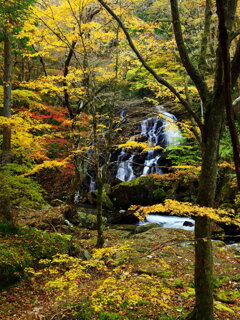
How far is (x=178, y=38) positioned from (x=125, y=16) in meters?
5.19

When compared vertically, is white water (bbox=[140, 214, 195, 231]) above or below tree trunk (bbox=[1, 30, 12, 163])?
below

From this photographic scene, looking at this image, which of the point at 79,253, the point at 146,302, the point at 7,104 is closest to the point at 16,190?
the point at 79,253

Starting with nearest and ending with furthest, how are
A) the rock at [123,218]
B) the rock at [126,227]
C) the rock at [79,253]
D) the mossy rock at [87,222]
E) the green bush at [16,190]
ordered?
the green bush at [16,190] → the rock at [79,253] → the mossy rock at [87,222] → the rock at [126,227] → the rock at [123,218]

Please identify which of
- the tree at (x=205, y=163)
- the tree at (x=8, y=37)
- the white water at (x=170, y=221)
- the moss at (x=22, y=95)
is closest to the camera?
the tree at (x=205, y=163)


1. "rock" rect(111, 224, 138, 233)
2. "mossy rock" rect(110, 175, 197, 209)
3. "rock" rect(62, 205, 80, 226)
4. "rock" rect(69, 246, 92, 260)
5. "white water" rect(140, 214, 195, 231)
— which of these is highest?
"mossy rock" rect(110, 175, 197, 209)

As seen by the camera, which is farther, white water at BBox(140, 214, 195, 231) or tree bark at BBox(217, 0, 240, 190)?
white water at BBox(140, 214, 195, 231)

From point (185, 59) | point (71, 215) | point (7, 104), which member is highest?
point (7, 104)

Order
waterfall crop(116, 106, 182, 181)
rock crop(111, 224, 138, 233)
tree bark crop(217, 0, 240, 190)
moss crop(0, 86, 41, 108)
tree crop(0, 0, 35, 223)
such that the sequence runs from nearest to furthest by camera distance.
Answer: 1. tree bark crop(217, 0, 240, 190)
2. tree crop(0, 0, 35, 223)
3. moss crop(0, 86, 41, 108)
4. rock crop(111, 224, 138, 233)
5. waterfall crop(116, 106, 182, 181)

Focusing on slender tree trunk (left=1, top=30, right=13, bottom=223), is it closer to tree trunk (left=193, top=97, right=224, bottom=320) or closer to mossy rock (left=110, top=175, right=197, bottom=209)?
tree trunk (left=193, top=97, right=224, bottom=320)

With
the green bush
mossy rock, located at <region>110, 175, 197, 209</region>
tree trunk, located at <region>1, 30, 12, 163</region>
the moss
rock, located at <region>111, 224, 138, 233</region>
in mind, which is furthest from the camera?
mossy rock, located at <region>110, 175, 197, 209</region>

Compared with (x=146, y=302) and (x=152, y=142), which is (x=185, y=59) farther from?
(x=152, y=142)

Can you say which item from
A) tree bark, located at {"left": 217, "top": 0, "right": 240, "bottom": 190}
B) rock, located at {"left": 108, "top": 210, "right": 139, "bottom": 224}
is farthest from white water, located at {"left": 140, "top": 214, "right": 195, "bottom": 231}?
tree bark, located at {"left": 217, "top": 0, "right": 240, "bottom": 190}

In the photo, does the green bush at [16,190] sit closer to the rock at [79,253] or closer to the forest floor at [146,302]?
the rock at [79,253]

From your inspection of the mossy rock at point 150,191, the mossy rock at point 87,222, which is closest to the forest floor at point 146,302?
the mossy rock at point 87,222
